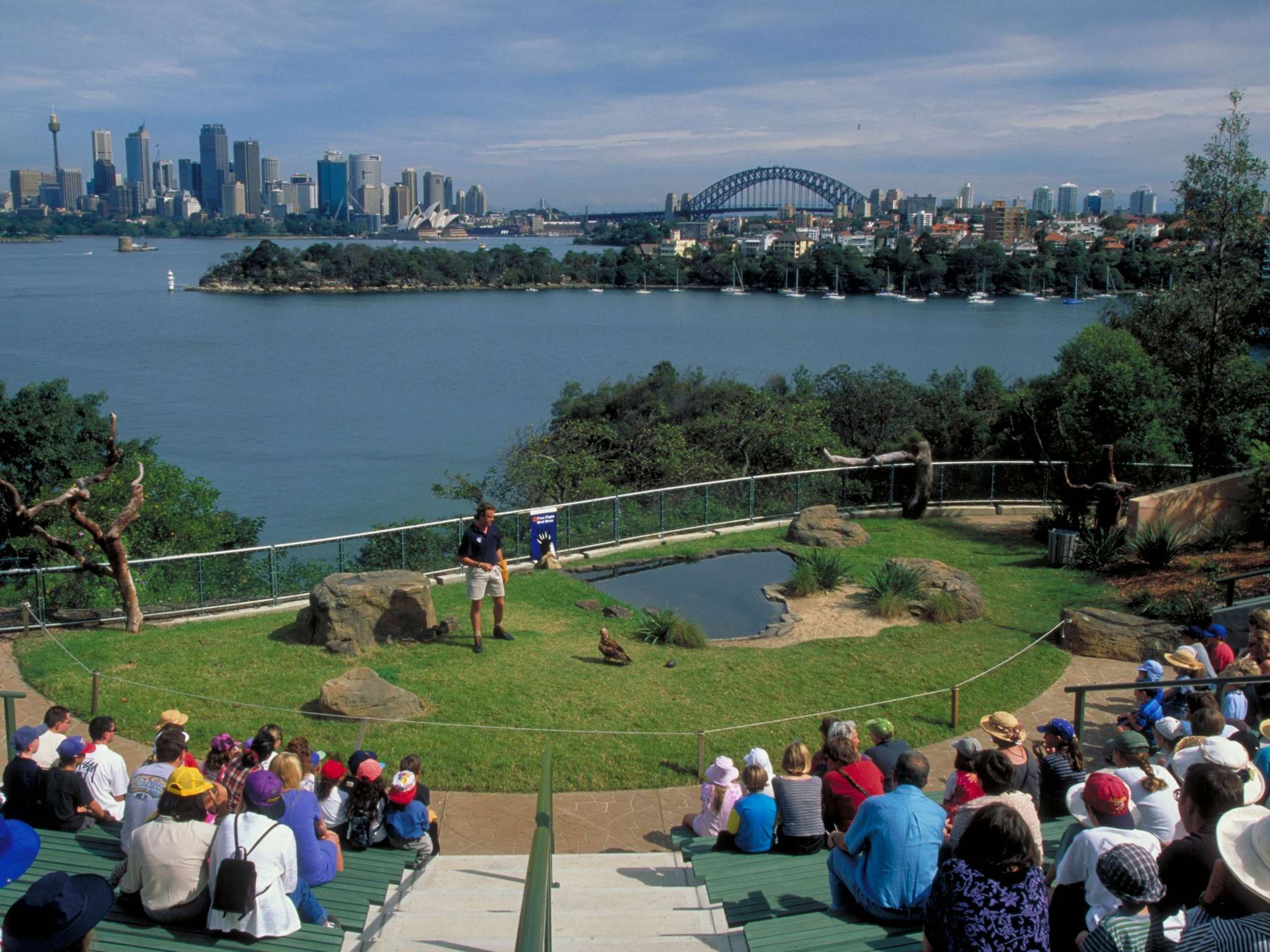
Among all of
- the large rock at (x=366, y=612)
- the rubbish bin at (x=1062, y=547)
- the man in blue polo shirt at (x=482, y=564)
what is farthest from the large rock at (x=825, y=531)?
the large rock at (x=366, y=612)

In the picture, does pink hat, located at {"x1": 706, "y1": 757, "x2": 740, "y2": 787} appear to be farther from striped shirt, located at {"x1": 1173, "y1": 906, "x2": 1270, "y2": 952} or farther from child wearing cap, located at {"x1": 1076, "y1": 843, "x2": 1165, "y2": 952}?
striped shirt, located at {"x1": 1173, "y1": 906, "x2": 1270, "y2": 952}

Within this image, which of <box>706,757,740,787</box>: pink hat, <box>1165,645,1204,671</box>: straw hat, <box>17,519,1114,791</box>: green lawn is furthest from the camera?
<box>17,519,1114,791</box>: green lawn

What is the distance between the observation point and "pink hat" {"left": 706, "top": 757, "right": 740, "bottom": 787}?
23.7 ft

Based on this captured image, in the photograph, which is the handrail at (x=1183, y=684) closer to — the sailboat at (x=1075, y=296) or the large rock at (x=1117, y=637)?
the large rock at (x=1117, y=637)

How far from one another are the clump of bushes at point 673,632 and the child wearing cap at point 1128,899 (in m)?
9.14

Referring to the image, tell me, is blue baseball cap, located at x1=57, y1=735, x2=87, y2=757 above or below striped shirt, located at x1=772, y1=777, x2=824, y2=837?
above

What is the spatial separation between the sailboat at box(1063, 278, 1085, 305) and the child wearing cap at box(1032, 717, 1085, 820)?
137 meters

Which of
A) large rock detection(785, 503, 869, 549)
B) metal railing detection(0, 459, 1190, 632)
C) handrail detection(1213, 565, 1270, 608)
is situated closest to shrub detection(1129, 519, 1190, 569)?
handrail detection(1213, 565, 1270, 608)

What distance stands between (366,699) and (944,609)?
7.68 m

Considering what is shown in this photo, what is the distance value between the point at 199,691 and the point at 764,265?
157114mm

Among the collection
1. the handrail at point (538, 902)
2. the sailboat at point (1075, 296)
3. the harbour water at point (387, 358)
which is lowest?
the harbour water at point (387, 358)

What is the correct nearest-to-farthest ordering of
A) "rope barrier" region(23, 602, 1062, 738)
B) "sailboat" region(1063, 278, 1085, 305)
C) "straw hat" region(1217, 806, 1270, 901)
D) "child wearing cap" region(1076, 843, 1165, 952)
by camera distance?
"straw hat" region(1217, 806, 1270, 901)
"child wearing cap" region(1076, 843, 1165, 952)
"rope barrier" region(23, 602, 1062, 738)
"sailboat" region(1063, 278, 1085, 305)

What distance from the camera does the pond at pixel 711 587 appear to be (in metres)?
14.8

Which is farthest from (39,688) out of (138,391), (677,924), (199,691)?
(138,391)
